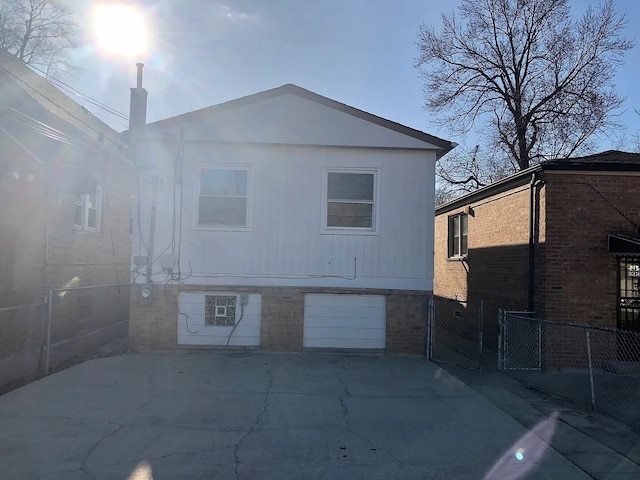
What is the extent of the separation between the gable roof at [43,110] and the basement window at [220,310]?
4.39m

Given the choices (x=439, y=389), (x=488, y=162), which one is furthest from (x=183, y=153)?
(x=488, y=162)

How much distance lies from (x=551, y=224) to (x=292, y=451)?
6.97 metres

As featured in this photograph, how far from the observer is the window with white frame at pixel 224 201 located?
10.1 meters

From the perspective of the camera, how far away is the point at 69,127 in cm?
1134

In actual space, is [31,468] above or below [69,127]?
below

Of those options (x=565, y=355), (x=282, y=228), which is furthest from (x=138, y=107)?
(x=565, y=355)

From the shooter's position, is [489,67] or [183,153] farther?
[489,67]

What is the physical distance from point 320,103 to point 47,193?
6.00m

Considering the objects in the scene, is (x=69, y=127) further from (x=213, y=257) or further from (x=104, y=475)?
(x=104, y=475)

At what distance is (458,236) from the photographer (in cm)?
1520

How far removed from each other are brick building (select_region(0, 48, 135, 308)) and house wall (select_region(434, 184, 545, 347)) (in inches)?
341

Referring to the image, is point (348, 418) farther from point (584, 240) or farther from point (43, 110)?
point (43, 110)

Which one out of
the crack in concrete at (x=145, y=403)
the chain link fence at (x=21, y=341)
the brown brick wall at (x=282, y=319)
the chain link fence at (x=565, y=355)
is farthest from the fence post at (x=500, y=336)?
the chain link fence at (x=21, y=341)

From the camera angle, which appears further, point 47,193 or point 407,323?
point 407,323
